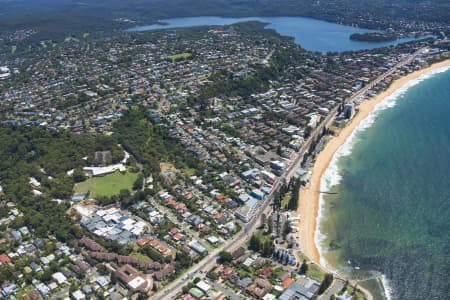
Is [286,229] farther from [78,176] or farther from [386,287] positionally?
[78,176]

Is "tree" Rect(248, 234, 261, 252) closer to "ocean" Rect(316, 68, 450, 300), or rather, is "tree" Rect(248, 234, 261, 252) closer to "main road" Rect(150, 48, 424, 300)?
"main road" Rect(150, 48, 424, 300)

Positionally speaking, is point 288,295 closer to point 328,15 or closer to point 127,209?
point 127,209

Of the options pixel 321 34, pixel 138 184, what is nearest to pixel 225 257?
pixel 138 184

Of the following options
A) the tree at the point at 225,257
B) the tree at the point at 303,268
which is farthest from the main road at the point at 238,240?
the tree at the point at 303,268

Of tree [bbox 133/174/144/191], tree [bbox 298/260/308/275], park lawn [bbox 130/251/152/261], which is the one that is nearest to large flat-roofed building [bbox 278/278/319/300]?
tree [bbox 298/260/308/275]

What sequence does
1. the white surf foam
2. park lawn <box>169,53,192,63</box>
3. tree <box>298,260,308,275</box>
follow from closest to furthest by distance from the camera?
1. the white surf foam
2. tree <box>298,260,308,275</box>
3. park lawn <box>169,53,192,63</box>

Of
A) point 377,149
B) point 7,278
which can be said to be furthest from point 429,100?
point 7,278
